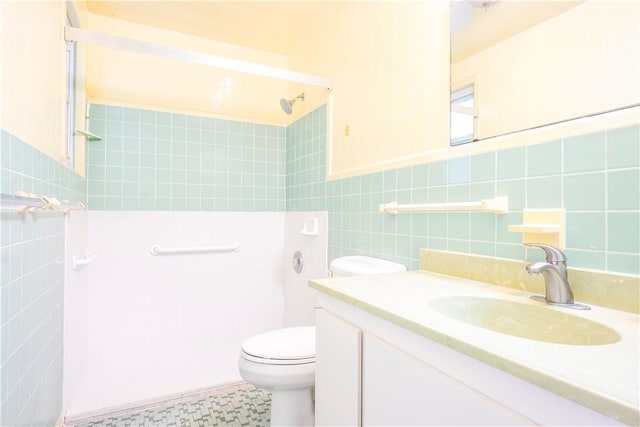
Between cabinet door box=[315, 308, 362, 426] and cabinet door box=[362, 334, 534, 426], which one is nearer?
cabinet door box=[362, 334, 534, 426]

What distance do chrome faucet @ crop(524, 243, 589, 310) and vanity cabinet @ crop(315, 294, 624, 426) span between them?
0.38 meters

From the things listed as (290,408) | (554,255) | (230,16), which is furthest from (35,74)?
(554,255)

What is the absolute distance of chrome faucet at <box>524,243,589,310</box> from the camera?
0.82 metres

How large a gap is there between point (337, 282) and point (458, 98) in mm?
850

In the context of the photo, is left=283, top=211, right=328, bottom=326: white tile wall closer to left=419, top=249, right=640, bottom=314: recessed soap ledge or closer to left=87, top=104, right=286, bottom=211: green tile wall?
left=87, top=104, right=286, bottom=211: green tile wall

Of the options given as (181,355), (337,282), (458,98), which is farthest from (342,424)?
(181,355)

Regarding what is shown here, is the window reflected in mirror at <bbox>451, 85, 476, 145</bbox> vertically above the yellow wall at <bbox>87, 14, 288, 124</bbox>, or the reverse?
the yellow wall at <bbox>87, 14, 288, 124</bbox>

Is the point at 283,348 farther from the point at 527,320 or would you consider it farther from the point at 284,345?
the point at 527,320

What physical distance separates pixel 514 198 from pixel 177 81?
7.95 feet

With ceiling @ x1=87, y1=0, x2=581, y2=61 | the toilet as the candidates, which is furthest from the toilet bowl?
ceiling @ x1=87, y1=0, x2=581, y2=61

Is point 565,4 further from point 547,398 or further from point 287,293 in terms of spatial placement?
point 287,293

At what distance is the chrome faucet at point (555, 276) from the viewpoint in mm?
825

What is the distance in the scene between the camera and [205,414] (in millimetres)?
1691

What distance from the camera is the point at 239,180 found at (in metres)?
2.67
